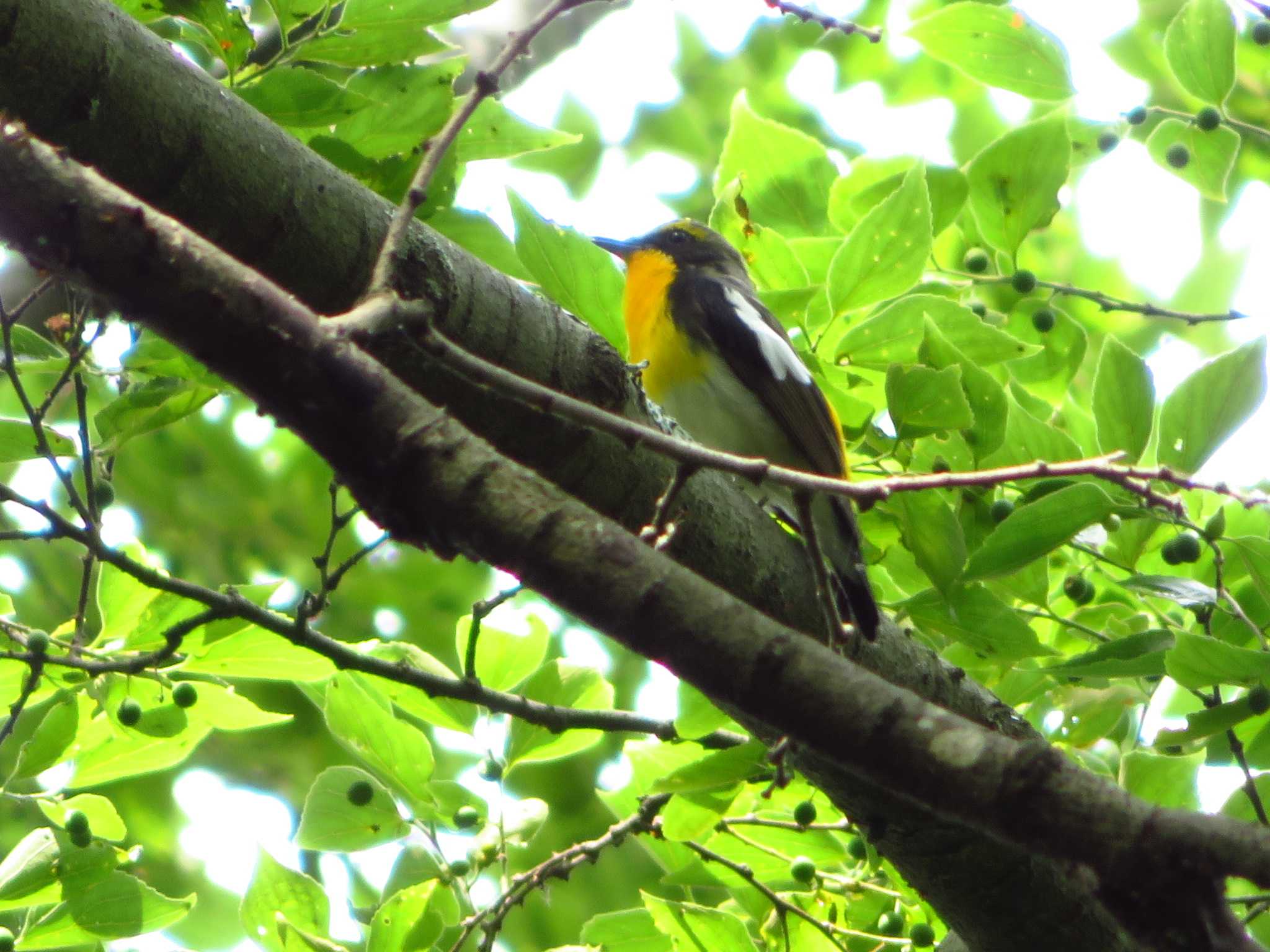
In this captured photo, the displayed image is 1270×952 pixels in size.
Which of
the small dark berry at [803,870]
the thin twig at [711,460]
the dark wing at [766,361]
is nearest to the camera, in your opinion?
the thin twig at [711,460]

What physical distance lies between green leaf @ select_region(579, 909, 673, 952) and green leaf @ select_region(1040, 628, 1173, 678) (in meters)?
1.15

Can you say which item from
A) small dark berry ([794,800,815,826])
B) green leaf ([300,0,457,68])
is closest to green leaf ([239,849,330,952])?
small dark berry ([794,800,815,826])

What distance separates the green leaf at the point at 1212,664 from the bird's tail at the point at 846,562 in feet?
1.80

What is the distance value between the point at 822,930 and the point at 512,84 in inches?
138

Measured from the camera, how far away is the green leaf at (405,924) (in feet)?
8.30

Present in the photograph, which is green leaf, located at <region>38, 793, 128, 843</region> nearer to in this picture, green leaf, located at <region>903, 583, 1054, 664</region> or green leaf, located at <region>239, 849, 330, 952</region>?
green leaf, located at <region>239, 849, 330, 952</region>

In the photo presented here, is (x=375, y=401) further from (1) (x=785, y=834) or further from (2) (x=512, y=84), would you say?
(2) (x=512, y=84)

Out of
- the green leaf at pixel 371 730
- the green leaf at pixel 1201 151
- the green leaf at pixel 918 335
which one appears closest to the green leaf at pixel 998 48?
the green leaf at pixel 1201 151

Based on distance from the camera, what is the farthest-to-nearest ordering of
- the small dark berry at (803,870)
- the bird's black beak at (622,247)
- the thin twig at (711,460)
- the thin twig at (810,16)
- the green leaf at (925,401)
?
1. the bird's black beak at (622,247)
2. the small dark berry at (803,870)
3. the green leaf at (925,401)
4. the thin twig at (810,16)
5. the thin twig at (711,460)

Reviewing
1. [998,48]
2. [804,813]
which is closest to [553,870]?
[804,813]

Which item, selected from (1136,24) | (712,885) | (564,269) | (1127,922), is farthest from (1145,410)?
(1136,24)

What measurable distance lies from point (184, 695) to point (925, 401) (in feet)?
5.30

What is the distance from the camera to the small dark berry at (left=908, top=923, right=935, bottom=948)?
2723mm

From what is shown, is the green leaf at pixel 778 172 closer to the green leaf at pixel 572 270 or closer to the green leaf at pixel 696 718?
the green leaf at pixel 572 270
